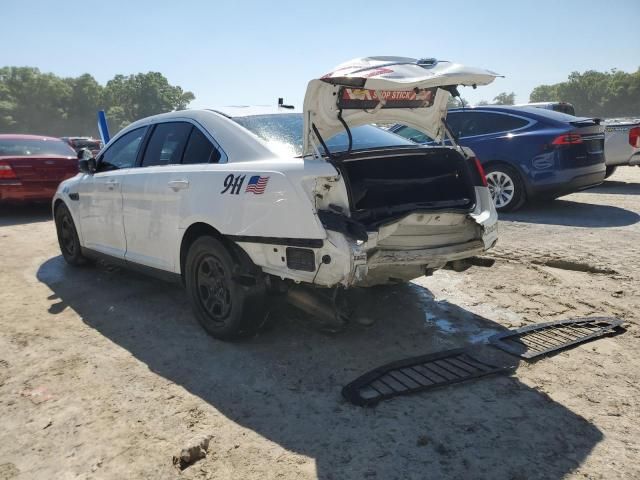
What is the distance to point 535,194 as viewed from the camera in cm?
760

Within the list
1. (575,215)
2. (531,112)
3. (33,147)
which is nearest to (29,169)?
(33,147)

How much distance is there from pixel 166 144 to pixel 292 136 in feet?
4.01

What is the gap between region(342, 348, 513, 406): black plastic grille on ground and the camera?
287 cm

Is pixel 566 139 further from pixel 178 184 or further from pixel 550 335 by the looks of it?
pixel 178 184

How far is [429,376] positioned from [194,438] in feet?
4.53

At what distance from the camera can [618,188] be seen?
33.0 ft

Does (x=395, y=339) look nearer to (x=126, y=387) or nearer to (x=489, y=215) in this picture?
(x=489, y=215)

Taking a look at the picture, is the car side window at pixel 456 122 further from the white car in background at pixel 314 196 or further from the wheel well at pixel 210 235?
the wheel well at pixel 210 235

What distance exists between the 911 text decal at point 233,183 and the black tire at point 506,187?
5434 mm

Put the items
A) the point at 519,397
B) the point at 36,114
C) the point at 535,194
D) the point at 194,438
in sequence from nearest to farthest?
the point at 194,438 < the point at 519,397 < the point at 535,194 < the point at 36,114

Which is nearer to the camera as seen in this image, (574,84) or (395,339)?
(395,339)

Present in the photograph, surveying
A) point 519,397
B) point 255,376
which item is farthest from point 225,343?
point 519,397

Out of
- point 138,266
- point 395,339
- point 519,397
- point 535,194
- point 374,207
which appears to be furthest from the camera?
point 535,194

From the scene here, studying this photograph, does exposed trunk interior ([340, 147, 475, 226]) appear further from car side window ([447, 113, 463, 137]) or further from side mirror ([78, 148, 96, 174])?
car side window ([447, 113, 463, 137])
